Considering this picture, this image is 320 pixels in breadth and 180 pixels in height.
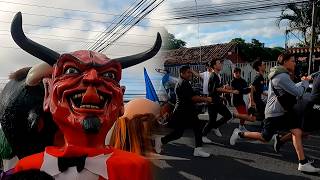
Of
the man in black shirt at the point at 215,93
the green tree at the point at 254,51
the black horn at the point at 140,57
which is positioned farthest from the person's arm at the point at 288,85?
the green tree at the point at 254,51

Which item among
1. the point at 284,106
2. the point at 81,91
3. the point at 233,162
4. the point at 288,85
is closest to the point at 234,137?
the point at 233,162

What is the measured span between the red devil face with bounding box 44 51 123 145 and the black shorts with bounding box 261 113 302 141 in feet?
12.1

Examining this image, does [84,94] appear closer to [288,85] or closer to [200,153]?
[288,85]

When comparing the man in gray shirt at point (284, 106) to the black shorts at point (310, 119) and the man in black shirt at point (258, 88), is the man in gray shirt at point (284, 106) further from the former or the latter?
the man in black shirt at point (258, 88)

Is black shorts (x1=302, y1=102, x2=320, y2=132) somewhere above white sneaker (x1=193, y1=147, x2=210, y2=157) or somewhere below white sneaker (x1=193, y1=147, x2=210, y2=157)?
above

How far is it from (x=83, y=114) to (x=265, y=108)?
417 centimetres

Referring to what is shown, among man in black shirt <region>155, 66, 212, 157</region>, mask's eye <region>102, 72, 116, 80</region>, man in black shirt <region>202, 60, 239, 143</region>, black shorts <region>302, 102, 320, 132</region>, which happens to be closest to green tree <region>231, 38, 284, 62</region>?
man in black shirt <region>202, 60, 239, 143</region>

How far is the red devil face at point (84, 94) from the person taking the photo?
185 cm

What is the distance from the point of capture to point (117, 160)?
193cm

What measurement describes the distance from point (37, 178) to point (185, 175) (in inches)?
143

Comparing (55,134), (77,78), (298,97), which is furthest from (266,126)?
(77,78)

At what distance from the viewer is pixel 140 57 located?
2.06 meters

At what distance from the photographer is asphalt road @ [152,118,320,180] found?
5211mm

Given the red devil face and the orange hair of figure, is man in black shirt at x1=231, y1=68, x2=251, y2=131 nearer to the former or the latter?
the orange hair of figure
